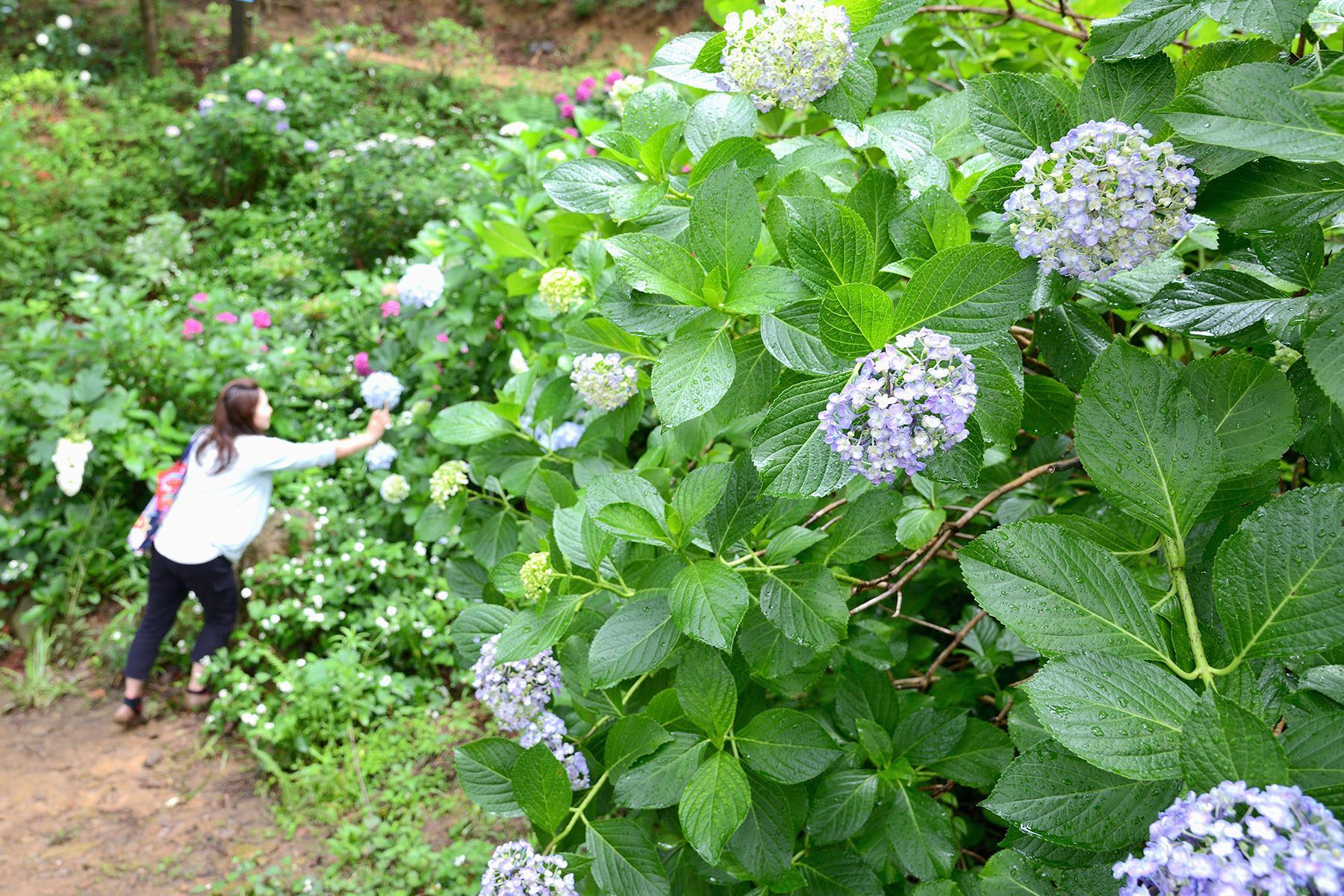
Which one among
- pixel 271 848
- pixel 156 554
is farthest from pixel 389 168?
pixel 271 848

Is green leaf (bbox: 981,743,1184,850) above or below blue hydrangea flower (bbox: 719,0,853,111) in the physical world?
below

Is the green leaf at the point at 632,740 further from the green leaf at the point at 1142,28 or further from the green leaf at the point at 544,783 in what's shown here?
the green leaf at the point at 1142,28

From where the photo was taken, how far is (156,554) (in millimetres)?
3527

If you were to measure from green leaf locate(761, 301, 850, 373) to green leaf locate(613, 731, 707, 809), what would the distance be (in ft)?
1.60

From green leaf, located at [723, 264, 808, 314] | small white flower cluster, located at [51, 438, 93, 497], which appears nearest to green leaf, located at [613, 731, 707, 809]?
green leaf, located at [723, 264, 808, 314]

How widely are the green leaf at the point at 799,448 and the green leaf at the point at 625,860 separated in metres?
0.52

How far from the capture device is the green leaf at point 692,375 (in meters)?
0.89

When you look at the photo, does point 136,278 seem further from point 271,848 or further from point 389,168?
point 271,848

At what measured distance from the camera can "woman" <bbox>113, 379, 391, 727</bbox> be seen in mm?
3518

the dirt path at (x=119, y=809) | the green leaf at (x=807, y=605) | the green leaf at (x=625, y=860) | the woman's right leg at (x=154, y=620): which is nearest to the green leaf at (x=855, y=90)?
the green leaf at (x=807, y=605)

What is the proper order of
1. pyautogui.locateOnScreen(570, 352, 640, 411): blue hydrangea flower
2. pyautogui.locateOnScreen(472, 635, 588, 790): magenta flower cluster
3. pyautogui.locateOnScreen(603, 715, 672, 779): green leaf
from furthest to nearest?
pyautogui.locateOnScreen(570, 352, 640, 411): blue hydrangea flower < pyautogui.locateOnScreen(472, 635, 588, 790): magenta flower cluster < pyautogui.locateOnScreen(603, 715, 672, 779): green leaf

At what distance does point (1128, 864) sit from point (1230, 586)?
0.26m

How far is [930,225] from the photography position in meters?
0.91

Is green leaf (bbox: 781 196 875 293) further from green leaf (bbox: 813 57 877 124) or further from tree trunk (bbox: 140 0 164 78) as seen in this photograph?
tree trunk (bbox: 140 0 164 78)
